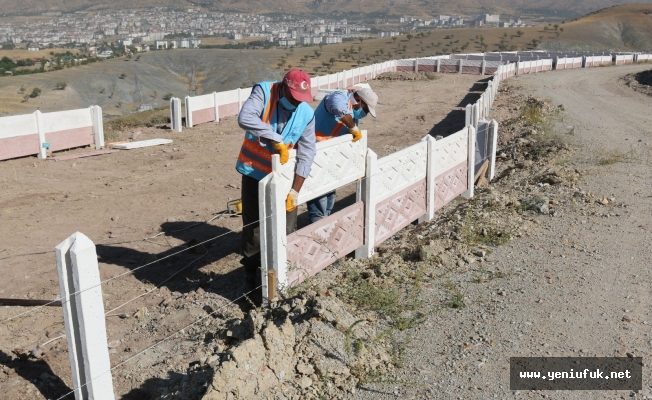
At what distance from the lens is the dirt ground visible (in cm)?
500

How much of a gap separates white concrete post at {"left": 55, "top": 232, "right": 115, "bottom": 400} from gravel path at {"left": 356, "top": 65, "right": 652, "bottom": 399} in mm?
1626

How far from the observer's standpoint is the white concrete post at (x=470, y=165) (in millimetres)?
9312

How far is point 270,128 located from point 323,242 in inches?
48.9

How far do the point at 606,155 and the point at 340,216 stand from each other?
6.99m

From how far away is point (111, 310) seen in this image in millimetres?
5711

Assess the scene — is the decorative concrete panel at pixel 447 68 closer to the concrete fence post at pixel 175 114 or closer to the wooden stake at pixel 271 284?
the concrete fence post at pixel 175 114

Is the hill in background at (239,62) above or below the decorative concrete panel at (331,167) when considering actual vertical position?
below

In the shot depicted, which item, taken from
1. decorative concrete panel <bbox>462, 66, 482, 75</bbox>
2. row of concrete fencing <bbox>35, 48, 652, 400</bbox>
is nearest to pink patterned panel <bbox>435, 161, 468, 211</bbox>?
row of concrete fencing <bbox>35, 48, 652, 400</bbox>

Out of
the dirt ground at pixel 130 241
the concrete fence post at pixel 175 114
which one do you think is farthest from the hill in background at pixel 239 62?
the dirt ground at pixel 130 241

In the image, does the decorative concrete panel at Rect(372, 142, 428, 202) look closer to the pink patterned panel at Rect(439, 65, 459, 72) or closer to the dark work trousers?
the dark work trousers

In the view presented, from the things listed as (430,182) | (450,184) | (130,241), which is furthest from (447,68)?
(130,241)

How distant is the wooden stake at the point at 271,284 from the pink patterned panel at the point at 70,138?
974cm

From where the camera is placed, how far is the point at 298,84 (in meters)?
5.28

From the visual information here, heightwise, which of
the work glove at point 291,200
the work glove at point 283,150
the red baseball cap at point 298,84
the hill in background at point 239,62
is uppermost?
the red baseball cap at point 298,84
